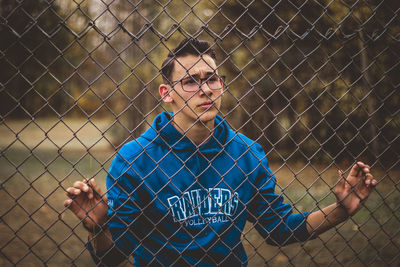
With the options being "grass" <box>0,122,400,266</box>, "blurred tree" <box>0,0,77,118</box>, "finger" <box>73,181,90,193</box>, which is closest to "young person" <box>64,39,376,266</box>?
"grass" <box>0,122,400,266</box>

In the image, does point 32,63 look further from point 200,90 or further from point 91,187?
point 91,187

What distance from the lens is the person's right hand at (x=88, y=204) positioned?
4.81 ft

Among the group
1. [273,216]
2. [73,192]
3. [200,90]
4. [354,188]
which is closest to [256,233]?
[273,216]

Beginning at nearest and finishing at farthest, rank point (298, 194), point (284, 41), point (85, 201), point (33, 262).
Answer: point (85, 201)
point (33, 262)
point (298, 194)
point (284, 41)

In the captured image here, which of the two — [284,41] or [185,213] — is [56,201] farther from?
[284,41]

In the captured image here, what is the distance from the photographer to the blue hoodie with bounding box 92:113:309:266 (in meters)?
1.87

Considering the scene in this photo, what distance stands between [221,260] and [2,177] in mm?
7156

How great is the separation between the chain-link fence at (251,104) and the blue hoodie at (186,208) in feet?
0.08

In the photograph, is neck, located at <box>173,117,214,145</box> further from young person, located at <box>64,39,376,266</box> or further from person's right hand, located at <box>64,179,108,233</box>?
person's right hand, located at <box>64,179,108,233</box>

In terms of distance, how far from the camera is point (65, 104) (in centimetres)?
919

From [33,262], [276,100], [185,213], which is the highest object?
[185,213]

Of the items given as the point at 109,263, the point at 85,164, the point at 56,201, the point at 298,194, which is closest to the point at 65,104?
the point at 85,164

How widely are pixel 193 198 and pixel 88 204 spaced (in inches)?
25.7

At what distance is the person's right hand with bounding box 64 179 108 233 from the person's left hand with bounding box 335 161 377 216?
1.34 meters
